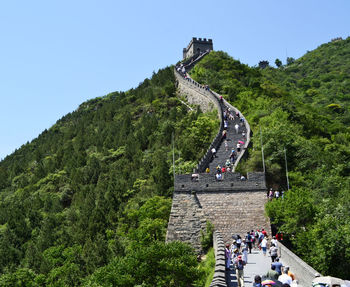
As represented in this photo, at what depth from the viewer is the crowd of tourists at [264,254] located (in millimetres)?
12570

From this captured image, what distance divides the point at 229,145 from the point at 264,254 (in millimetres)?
16430

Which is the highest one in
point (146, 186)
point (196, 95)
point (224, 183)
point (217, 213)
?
point (196, 95)

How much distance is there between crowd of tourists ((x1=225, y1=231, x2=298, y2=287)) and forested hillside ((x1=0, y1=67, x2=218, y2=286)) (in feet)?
8.42

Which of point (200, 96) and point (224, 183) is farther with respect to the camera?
point (200, 96)

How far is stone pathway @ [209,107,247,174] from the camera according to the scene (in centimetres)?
3325

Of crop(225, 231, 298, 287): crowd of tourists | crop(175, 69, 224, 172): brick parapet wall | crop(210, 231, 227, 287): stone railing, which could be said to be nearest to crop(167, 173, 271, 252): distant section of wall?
crop(225, 231, 298, 287): crowd of tourists

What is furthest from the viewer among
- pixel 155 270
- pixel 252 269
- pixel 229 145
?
pixel 229 145

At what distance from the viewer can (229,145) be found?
36875 mm

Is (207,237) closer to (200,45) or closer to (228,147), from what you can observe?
(228,147)

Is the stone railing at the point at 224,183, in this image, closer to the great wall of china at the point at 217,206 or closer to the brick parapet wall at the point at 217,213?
the great wall of china at the point at 217,206

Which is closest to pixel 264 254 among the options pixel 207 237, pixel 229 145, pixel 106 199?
pixel 207 237

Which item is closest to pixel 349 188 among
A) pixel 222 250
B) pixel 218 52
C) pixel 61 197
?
pixel 222 250

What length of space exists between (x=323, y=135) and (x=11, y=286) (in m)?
32.8

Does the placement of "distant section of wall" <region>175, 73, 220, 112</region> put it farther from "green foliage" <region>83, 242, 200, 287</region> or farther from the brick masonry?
"green foliage" <region>83, 242, 200, 287</region>
